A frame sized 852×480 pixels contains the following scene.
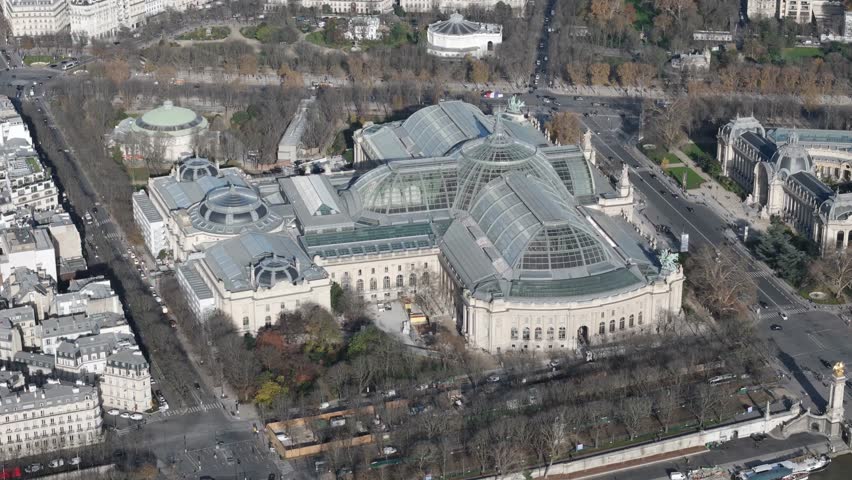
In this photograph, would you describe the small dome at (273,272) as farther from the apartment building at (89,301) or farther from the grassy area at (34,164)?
the grassy area at (34,164)

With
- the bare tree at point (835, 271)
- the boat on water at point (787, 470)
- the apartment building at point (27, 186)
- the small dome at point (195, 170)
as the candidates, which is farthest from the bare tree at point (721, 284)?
the apartment building at point (27, 186)

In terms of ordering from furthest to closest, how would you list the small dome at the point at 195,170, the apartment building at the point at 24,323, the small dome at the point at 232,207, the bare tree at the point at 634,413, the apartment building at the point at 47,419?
the small dome at the point at 195,170, the small dome at the point at 232,207, the apartment building at the point at 24,323, the bare tree at the point at 634,413, the apartment building at the point at 47,419

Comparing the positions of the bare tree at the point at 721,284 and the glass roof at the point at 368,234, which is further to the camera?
the glass roof at the point at 368,234

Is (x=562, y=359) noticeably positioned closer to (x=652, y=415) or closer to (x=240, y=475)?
(x=652, y=415)

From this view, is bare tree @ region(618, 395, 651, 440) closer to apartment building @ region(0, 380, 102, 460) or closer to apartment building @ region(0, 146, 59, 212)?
apartment building @ region(0, 380, 102, 460)

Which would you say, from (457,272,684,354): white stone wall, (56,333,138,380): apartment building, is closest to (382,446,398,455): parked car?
(457,272,684,354): white stone wall

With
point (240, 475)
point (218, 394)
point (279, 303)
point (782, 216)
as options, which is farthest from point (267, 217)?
point (782, 216)

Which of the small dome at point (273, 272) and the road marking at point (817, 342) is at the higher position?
the small dome at point (273, 272)
